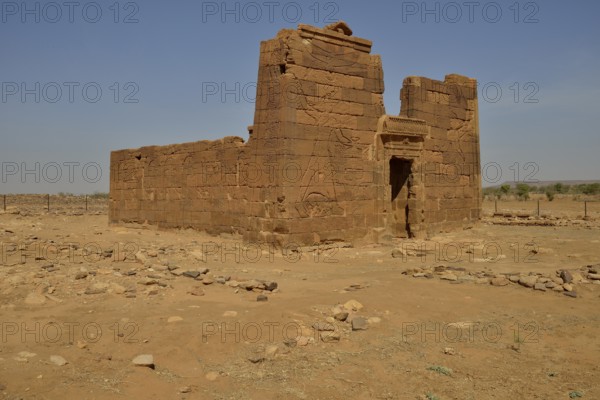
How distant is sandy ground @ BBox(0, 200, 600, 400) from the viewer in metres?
4.24

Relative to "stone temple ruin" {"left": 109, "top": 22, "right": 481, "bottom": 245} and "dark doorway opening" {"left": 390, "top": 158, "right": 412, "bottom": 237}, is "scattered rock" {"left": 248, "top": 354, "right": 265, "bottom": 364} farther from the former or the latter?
"dark doorway opening" {"left": 390, "top": 158, "right": 412, "bottom": 237}

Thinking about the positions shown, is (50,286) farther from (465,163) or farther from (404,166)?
(465,163)

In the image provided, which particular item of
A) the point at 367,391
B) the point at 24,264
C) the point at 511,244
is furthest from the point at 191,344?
the point at 511,244

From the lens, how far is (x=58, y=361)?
4332 mm

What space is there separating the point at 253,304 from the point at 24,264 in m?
4.28

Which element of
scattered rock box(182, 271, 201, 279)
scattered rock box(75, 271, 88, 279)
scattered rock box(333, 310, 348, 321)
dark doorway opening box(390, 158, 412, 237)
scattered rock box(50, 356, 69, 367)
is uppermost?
dark doorway opening box(390, 158, 412, 237)

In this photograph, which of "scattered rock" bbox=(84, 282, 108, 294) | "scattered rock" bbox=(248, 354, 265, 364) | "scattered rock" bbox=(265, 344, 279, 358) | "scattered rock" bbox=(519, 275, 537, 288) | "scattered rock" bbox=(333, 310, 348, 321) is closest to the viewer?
"scattered rock" bbox=(248, 354, 265, 364)

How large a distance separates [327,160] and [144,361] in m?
7.50

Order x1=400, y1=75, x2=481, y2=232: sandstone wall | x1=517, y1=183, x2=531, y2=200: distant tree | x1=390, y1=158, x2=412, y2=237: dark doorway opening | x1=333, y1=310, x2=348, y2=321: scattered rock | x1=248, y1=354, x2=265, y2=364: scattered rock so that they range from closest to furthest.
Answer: x1=248, y1=354, x2=265, y2=364: scattered rock, x1=333, y1=310, x2=348, y2=321: scattered rock, x1=390, y1=158, x2=412, y2=237: dark doorway opening, x1=400, y1=75, x2=481, y2=232: sandstone wall, x1=517, y1=183, x2=531, y2=200: distant tree

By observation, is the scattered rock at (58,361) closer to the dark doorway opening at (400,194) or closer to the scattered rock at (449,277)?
the scattered rock at (449,277)

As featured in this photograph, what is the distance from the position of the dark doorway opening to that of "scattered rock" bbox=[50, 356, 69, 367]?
35.0 ft

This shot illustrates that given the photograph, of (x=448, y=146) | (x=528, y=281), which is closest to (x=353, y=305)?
(x=528, y=281)

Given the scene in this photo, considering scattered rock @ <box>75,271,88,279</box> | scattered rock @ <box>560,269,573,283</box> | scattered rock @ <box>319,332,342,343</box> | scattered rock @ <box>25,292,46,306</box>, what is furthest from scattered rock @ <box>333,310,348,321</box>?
scattered rock @ <box>560,269,573,283</box>

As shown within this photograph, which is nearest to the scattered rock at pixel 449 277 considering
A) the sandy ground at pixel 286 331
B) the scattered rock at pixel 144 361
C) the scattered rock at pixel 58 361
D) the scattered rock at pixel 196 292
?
the sandy ground at pixel 286 331
